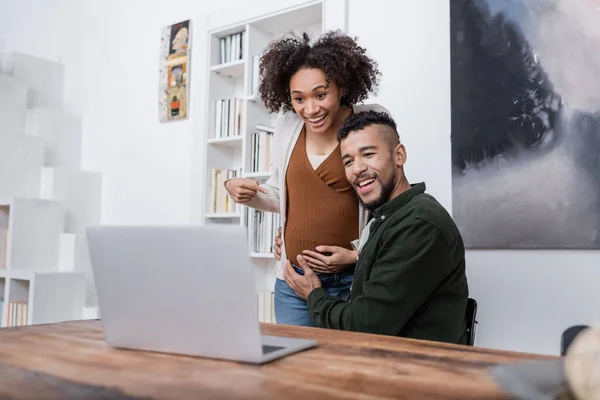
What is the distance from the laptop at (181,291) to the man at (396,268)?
0.35 meters

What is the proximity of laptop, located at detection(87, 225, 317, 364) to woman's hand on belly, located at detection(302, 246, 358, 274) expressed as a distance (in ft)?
2.37

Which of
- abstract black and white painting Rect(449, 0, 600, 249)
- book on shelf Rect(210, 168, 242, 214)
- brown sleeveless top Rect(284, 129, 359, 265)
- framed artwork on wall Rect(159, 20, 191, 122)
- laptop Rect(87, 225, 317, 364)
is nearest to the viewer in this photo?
laptop Rect(87, 225, 317, 364)

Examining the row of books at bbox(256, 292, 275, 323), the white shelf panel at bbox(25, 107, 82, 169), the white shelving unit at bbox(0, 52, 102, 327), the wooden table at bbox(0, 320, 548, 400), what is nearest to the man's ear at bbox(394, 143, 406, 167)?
the wooden table at bbox(0, 320, 548, 400)

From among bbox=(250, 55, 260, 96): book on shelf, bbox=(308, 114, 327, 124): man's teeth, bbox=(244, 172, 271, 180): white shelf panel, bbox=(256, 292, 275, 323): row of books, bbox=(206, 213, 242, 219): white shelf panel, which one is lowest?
bbox=(256, 292, 275, 323): row of books

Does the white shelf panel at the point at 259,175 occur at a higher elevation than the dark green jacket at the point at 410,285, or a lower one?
higher

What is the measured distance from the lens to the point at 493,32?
2381mm

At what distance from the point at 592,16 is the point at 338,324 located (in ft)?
5.48

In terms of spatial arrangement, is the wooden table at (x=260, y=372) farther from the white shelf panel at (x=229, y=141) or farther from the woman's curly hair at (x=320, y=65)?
the white shelf panel at (x=229, y=141)

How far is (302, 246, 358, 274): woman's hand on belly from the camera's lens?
5.51 feet

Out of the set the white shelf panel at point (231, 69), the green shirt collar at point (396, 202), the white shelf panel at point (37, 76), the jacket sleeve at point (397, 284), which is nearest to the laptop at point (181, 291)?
the jacket sleeve at point (397, 284)

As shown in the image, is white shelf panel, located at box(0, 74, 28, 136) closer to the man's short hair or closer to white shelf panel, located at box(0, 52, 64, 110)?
white shelf panel, located at box(0, 52, 64, 110)

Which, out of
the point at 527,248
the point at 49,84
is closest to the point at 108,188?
the point at 49,84

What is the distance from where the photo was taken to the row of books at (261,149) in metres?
3.12

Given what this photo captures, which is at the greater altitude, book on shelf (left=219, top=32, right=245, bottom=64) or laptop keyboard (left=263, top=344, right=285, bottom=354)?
book on shelf (left=219, top=32, right=245, bottom=64)
